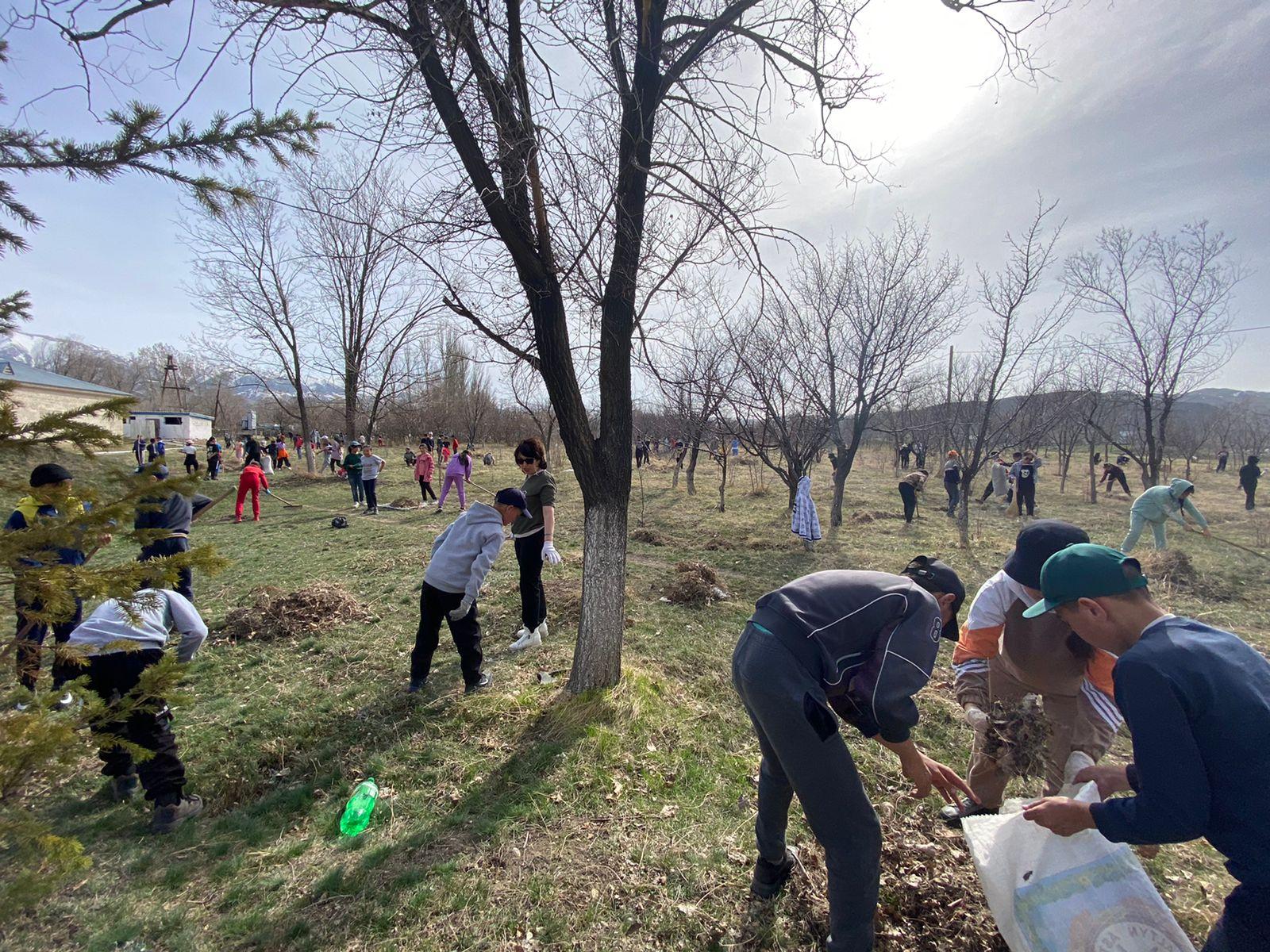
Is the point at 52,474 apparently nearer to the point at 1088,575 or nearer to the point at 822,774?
the point at 822,774

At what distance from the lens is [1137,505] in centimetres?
892

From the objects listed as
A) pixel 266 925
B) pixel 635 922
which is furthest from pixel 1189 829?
pixel 266 925

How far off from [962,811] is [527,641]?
363 cm

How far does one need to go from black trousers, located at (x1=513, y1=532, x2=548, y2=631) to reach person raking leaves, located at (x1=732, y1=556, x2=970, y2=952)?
11.0 feet

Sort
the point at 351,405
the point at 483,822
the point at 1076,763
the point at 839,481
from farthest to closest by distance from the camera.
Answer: the point at 351,405 → the point at 839,481 → the point at 483,822 → the point at 1076,763

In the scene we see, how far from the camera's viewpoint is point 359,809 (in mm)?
3062

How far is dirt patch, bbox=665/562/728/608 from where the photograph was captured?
7086 mm

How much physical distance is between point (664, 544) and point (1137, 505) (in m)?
7.83

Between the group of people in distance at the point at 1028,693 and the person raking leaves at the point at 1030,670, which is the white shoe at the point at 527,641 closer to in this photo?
the group of people in distance at the point at 1028,693

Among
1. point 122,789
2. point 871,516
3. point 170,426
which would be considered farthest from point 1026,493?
point 170,426

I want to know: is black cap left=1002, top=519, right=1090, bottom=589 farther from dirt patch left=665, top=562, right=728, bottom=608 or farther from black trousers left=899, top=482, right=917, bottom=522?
black trousers left=899, top=482, right=917, bottom=522

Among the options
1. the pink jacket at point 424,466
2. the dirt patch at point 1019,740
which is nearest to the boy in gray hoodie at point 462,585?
the dirt patch at point 1019,740

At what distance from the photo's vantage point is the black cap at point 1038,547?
256 cm

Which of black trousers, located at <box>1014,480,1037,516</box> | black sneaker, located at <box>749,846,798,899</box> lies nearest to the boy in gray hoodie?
black sneaker, located at <box>749,846,798,899</box>
